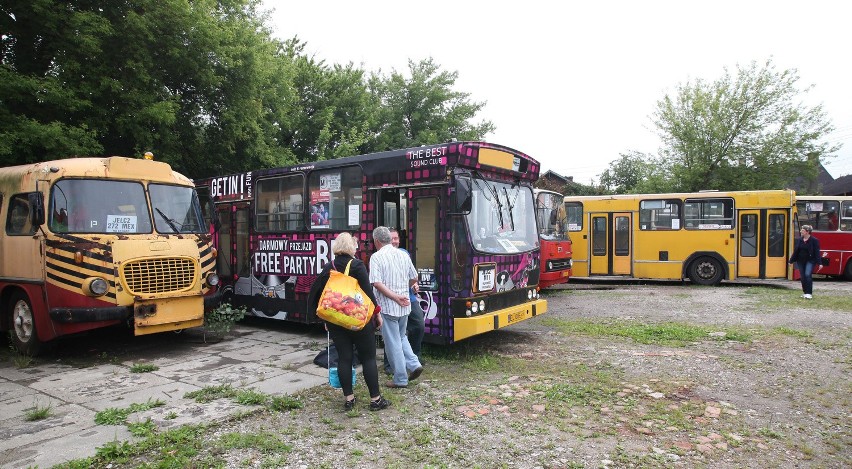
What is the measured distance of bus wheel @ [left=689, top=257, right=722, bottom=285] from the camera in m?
15.8

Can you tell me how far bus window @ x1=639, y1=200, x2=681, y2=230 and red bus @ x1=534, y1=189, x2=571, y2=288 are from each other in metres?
3.99

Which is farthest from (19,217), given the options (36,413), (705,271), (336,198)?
(705,271)

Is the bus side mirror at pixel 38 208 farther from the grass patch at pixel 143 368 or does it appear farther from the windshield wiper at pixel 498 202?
the windshield wiper at pixel 498 202

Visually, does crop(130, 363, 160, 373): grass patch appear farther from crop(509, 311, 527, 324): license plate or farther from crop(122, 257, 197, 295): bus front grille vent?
crop(509, 311, 527, 324): license plate

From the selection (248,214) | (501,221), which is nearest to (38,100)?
(248,214)

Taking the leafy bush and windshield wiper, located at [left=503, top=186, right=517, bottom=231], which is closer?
windshield wiper, located at [left=503, top=186, right=517, bottom=231]

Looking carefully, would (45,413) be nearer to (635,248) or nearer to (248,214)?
(248,214)

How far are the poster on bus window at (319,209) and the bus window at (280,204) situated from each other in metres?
0.30

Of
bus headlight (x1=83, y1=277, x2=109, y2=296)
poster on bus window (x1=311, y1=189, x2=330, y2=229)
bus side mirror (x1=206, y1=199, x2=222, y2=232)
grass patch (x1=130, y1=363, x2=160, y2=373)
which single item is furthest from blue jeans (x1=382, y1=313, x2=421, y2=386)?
bus side mirror (x1=206, y1=199, x2=222, y2=232)

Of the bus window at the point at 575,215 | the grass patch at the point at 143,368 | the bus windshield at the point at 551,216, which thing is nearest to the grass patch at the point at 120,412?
the grass patch at the point at 143,368

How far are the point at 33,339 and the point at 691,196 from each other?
16461mm

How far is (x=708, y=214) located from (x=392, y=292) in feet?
44.1

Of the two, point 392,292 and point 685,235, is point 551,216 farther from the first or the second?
point 392,292

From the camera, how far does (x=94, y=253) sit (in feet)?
23.9
